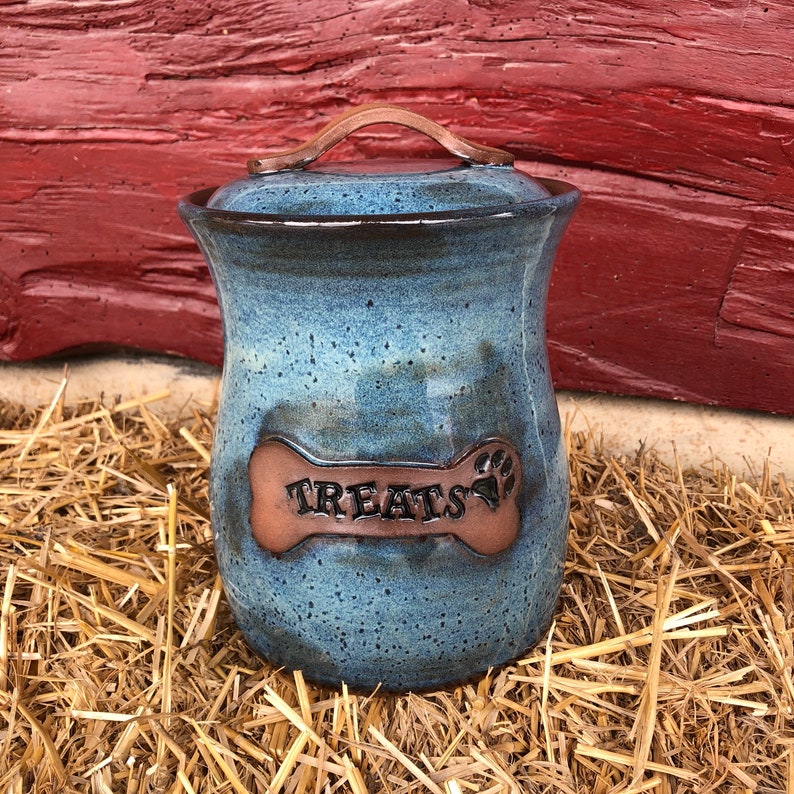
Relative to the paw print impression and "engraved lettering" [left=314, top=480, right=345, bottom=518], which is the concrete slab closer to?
the paw print impression

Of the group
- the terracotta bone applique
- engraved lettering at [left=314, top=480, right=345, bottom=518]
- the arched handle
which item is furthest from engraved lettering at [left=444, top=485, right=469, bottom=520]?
the arched handle

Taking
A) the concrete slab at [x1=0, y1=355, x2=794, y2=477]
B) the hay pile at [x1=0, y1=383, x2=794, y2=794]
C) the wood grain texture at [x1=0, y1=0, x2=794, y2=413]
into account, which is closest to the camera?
the hay pile at [x1=0, y1=383, x2=794, y2=794]

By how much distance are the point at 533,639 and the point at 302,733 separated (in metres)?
0.37

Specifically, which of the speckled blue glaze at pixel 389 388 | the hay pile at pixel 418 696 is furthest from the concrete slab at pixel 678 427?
Answer: the speckled blue glaze at pixel 389 388

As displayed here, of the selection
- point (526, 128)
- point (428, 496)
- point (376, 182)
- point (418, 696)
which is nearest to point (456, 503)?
point (428, 496)

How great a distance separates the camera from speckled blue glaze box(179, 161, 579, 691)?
0.96 meters

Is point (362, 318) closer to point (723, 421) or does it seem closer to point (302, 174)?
point (302, 174)

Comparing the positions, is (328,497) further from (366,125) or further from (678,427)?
(678,427)

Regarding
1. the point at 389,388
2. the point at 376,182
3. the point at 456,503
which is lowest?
the point at 456,503

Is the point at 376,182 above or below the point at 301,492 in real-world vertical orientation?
above

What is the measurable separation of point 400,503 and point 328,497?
0.09 m

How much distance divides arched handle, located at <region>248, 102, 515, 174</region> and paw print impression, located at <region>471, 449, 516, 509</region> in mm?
424

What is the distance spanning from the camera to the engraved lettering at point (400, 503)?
39.7 inches

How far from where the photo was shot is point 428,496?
1015 millimetres
